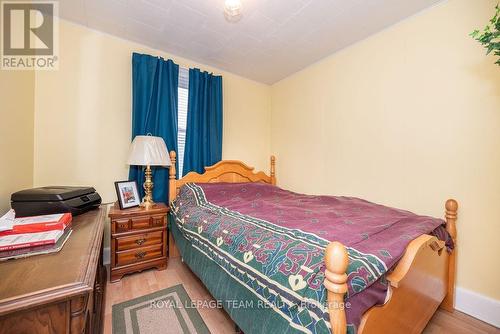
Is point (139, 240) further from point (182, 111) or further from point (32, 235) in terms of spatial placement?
point (182, 111)

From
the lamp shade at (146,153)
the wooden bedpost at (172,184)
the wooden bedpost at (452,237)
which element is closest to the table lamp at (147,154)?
the lamp shade at (146,153)

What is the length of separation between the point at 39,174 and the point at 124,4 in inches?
66.8

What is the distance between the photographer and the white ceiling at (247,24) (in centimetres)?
182

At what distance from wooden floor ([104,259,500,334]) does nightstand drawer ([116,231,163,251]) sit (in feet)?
0.98

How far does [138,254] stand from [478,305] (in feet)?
9.15

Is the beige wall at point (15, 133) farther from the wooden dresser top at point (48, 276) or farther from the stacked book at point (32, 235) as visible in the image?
the wooden dresser top at point (48, 276)

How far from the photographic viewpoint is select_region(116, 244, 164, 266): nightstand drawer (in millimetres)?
1951

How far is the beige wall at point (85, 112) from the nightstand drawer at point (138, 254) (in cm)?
69

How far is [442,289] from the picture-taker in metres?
1.54

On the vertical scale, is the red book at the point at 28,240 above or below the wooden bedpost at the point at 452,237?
above

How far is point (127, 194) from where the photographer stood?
218 centimetres

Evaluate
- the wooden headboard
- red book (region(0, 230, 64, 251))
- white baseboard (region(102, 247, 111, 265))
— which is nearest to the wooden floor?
white baseboard (region(102, 247, 111, 265))

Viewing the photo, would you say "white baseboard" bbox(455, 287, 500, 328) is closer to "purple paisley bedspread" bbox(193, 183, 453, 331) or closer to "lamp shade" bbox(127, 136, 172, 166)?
"purple paisley bedspread" bbox(193, 183, 453, 331)

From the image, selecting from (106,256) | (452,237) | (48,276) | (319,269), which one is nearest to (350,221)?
(319,269)
